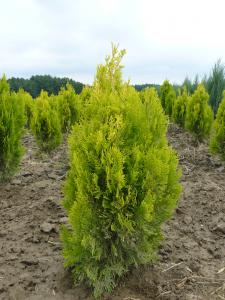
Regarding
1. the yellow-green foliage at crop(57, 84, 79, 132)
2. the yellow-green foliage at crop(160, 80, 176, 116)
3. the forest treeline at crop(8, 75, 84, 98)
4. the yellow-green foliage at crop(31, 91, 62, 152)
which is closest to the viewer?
the yellow-green foliage at crop(31, 91, 62, 152)

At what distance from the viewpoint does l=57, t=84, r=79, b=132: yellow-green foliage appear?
1498 cm

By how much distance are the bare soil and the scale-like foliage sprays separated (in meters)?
0.27

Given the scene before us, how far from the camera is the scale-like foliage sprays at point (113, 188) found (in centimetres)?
407

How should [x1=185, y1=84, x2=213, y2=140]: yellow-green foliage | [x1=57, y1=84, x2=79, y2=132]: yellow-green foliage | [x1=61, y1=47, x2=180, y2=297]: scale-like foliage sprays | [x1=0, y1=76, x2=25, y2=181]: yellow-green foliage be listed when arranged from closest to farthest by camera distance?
[x1=61, y1=47, x2=180, y2=297]: scale-like foliage sprays
[x1=0, y1=76, x2=25, y2=181]: yellow-green foliage
[x1=185, y1=84, x2=213, y2=140]: yellow-green foliage
[x1=57, y1=84, x2=79, y2=132]: yellow-green foliage

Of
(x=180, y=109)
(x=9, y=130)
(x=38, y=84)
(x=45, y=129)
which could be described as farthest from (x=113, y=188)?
(x=38, y=84)

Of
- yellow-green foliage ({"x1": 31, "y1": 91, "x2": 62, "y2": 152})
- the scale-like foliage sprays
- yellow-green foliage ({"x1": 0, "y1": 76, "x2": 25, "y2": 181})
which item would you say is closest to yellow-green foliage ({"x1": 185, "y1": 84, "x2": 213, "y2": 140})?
yellow-green foliage ({"x1": 31, "y1": 91, "x2": 62, "y2": 152})

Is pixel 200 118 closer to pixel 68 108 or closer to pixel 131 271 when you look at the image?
pixel 68 108

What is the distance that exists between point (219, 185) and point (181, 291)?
14.5 ft

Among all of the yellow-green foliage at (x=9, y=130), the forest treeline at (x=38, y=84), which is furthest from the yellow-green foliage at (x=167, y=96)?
the forest treeline at (x=38, y=84)

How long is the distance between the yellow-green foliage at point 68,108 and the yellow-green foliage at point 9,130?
241 inches

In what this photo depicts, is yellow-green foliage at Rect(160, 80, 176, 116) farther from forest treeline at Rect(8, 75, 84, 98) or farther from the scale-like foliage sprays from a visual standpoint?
forest treeline at Rect(8, 75, 84, 98)

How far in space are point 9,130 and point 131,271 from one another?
4575 millimetres

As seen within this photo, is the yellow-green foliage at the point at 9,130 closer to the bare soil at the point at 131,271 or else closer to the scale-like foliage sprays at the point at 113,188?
the bare soil at the point at 131,271

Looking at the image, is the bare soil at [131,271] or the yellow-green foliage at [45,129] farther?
the yellow-green foliage at [45,129]
